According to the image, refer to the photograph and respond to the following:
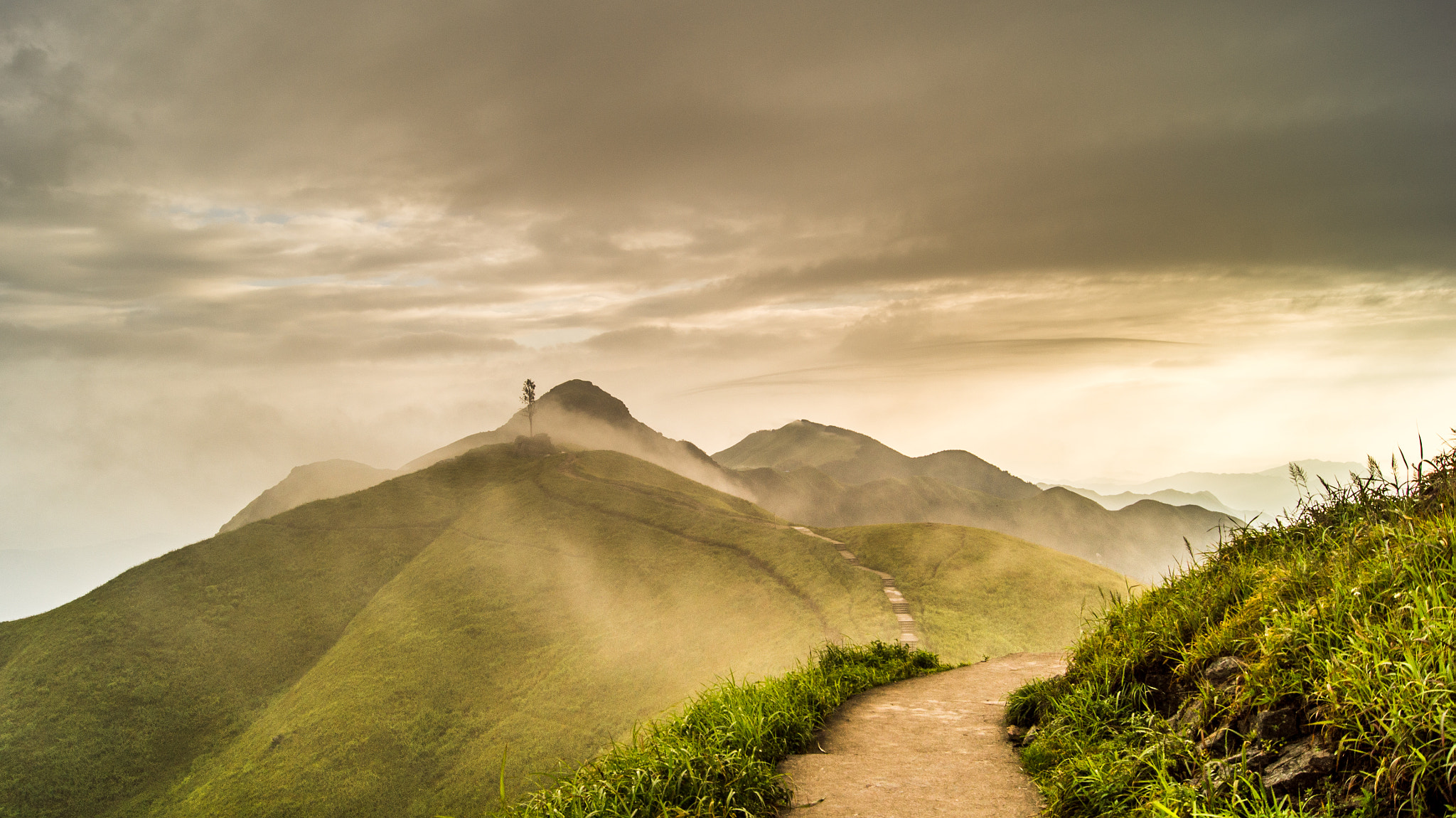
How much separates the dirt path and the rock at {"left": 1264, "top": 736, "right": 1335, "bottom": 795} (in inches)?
101

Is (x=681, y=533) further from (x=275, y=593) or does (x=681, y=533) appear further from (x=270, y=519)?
(x=270, y=519)

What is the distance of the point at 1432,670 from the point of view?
4977 mm

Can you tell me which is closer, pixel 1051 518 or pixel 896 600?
pixel 896 600

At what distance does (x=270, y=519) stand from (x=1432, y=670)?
116 m

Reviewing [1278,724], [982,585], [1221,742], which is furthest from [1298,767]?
[982,585]

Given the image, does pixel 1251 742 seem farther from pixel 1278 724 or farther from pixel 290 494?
pixel 290 494

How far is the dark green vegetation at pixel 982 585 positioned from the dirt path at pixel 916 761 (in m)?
31.1

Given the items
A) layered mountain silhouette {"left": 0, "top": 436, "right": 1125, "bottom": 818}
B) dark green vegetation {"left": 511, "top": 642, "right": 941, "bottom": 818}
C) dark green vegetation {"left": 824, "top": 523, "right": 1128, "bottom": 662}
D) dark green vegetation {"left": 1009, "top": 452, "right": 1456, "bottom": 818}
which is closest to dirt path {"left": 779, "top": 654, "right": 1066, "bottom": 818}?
dark green vegetation {"left": 511, "top": 642, "right": 941, "bottom": 818}

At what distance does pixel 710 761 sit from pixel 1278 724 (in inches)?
228

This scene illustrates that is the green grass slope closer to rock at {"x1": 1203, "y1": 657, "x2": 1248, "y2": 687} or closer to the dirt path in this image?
the dirt path

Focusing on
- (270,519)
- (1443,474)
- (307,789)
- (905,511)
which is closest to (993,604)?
(1443,474)

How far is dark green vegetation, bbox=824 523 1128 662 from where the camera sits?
150ft

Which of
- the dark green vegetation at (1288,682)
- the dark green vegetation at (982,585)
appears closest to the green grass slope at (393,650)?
the dark green vegetation at (982,585)

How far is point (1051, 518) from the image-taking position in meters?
186
